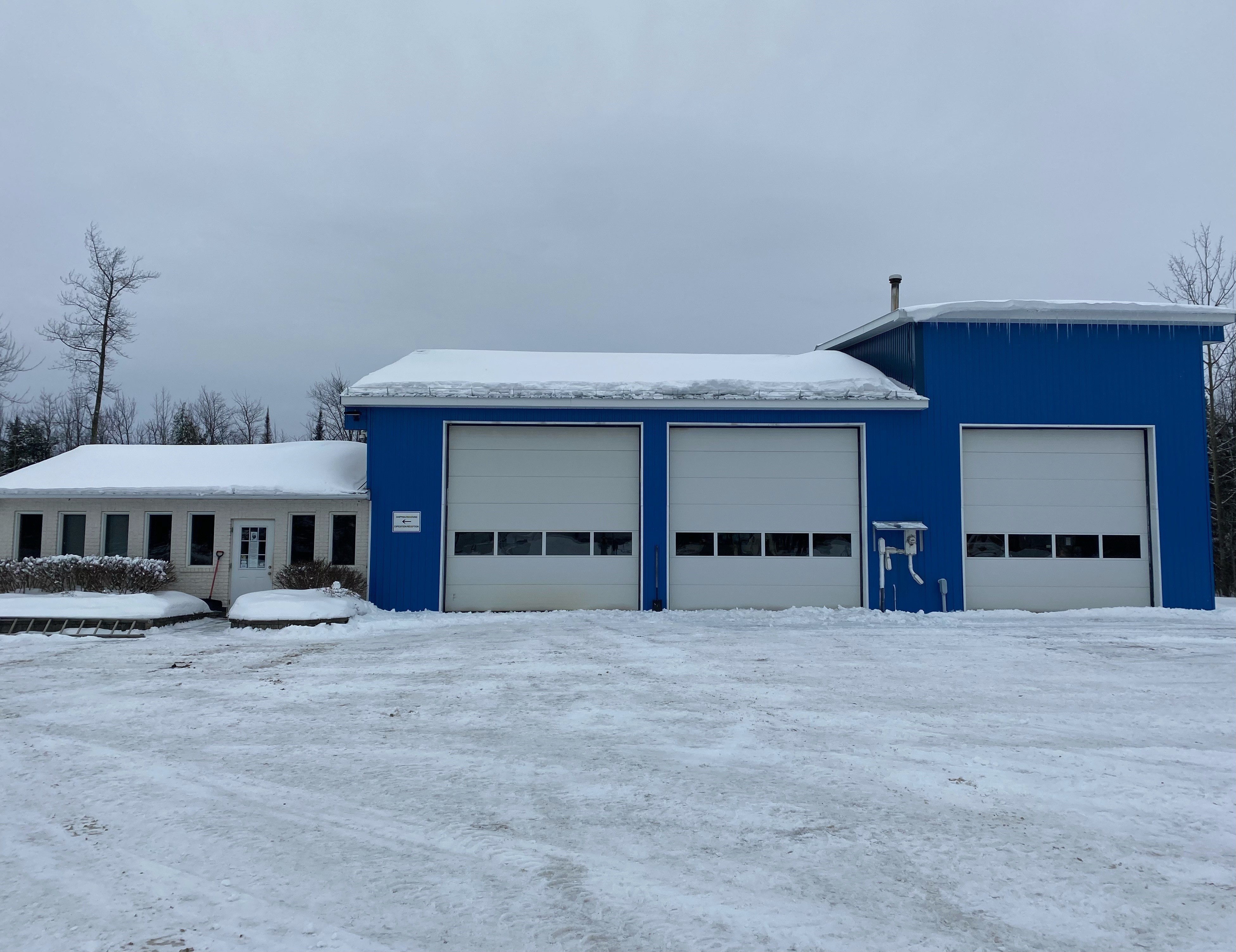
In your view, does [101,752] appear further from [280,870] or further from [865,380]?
[865,380]

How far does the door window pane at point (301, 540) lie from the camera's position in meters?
17.9

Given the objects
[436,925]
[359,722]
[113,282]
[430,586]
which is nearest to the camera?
[436,925]

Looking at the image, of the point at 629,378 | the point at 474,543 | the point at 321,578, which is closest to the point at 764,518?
the point at 629,378

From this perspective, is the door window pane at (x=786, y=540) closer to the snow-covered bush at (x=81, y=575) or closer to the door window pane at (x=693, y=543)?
the door window pane at (x=693, y=543)

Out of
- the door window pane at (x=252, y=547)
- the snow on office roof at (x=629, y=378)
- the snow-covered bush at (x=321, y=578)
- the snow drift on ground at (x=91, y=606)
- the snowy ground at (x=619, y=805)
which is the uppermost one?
the snow on office roof at (x=629, y=378)

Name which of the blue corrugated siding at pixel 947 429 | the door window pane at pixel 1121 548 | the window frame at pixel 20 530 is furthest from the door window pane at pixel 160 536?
the door window pane at pixel 1121 548

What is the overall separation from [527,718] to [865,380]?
12221 millimetres

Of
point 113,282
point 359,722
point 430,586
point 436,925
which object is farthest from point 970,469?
point 113,282

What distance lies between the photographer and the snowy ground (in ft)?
13.5

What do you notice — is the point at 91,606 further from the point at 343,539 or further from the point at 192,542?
the point at 343,539

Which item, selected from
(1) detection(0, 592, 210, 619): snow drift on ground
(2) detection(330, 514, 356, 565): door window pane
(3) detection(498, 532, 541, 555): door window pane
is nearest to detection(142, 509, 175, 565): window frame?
(1) detection(0, 592, 210, 619): snow drift on ground

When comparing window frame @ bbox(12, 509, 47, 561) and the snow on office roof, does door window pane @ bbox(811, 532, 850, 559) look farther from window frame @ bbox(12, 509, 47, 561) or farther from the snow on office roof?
window frame @ bbox(12, 509, 47, 561)

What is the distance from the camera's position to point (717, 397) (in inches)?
675

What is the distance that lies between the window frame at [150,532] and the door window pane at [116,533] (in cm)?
40
